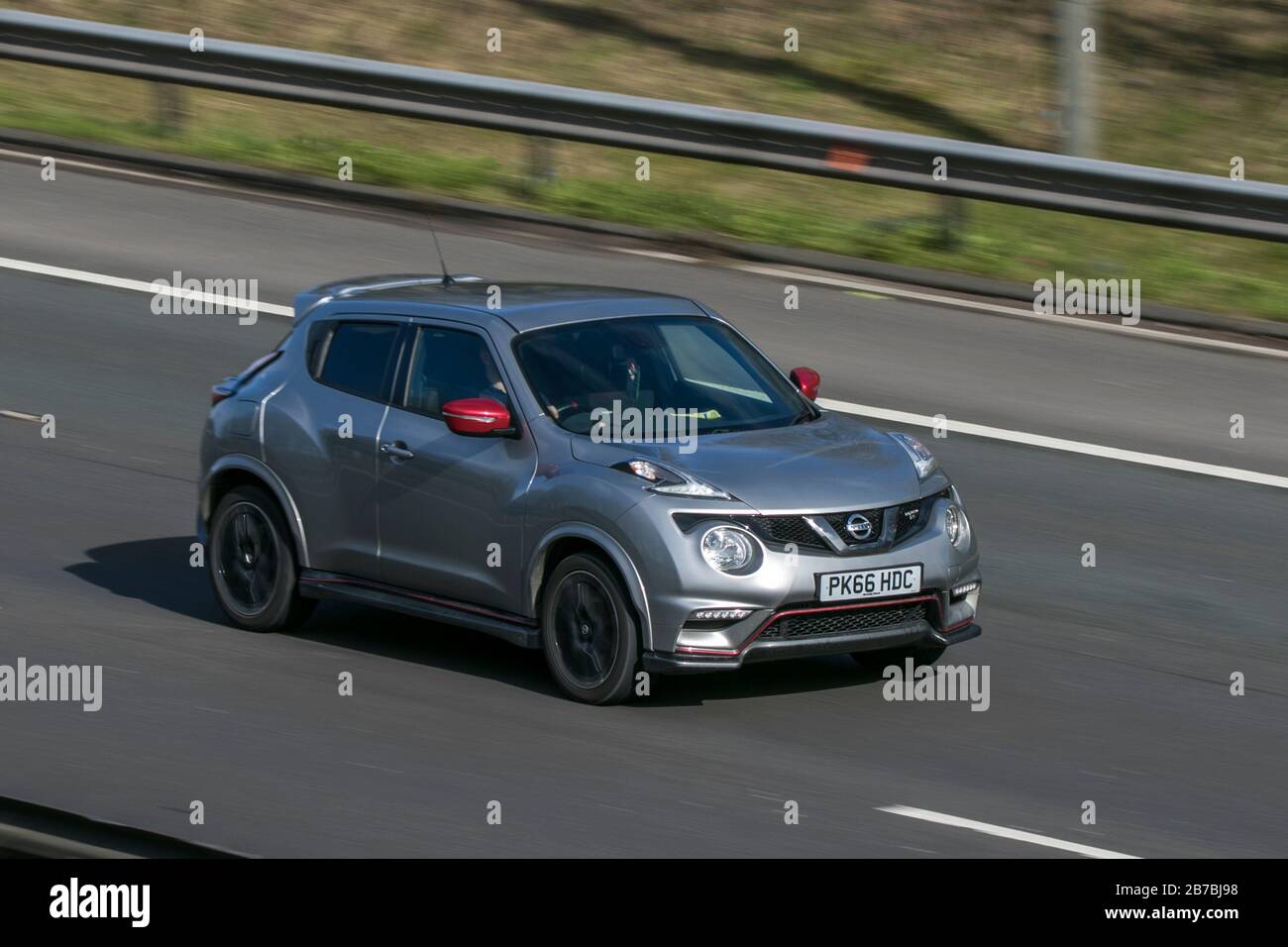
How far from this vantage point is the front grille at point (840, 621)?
8695 millimetres

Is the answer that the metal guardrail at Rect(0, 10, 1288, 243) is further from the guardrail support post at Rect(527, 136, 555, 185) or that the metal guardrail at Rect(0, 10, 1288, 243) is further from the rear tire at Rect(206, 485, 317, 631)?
the rear tire at Rect(206, 485, 317, 631)

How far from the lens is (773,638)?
8.69 m

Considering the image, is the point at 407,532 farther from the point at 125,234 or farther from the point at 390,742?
the point at 125,234

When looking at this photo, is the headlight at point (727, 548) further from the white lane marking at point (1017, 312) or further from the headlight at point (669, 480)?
the white lane marking at point (1017, 312)

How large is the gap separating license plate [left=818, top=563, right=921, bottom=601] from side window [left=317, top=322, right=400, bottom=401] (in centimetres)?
236

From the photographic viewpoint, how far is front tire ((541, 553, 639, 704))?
8.69m

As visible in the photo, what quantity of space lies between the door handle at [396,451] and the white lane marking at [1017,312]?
731 cm

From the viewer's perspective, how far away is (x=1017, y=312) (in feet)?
51.9

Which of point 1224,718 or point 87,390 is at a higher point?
point 87,390

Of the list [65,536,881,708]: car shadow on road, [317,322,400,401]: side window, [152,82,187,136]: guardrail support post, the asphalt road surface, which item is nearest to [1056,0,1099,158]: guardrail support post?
the asphalt road surface

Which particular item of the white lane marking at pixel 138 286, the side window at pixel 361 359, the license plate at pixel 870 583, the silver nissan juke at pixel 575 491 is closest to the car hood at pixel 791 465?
the silver nissan juke at pixel 575 491
